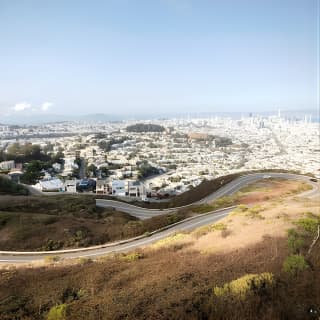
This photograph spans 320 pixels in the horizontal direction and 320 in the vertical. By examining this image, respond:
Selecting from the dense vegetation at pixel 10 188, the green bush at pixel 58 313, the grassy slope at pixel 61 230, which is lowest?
the dense vegetation at pixel 10 188

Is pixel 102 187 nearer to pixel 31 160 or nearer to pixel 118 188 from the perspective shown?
pixel 118 188

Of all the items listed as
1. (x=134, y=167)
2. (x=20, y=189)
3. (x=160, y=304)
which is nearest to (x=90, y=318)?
(x=160, y=304)

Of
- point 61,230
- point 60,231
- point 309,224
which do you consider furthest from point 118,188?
point 309,224

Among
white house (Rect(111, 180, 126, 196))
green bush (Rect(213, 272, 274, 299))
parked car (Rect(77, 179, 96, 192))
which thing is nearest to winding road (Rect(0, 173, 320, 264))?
green bush (Rect(213, 272, 274, 299))

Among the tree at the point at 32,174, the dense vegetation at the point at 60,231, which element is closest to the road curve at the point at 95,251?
the dense vegetation at the point at 60,231

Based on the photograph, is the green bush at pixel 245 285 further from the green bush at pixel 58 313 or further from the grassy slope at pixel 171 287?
the green bush at pixel 58 313

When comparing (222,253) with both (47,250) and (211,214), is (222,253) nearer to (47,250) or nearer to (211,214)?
(47,250)
